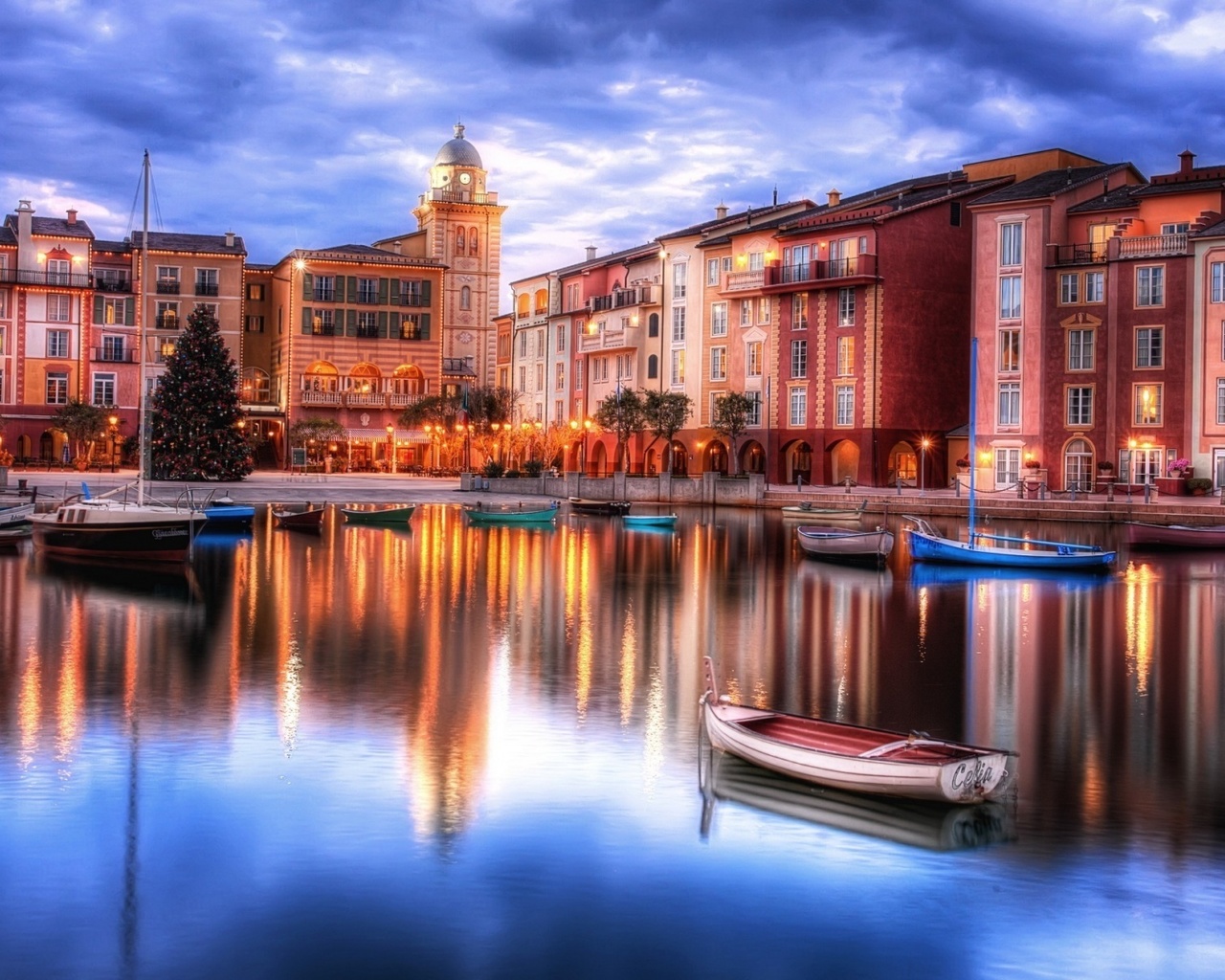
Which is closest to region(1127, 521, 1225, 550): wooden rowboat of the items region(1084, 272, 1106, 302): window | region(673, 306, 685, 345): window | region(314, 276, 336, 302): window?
region(1084, 272, 1106, 302): window

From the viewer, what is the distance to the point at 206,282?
93062 millimetres

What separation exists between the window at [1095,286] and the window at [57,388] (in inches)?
2472

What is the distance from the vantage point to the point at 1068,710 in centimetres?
2098

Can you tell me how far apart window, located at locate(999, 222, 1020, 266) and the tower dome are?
181 ft

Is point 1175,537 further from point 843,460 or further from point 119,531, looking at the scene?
point 119,531

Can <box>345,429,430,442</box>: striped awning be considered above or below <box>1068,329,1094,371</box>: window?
below

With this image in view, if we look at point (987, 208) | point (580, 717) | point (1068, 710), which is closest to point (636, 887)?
point (580, 717)

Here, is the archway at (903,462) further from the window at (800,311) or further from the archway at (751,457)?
the archway at (751,457)

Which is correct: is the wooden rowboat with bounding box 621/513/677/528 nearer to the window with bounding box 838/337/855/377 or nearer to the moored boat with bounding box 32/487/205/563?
the window with bounding box 838/337/855/377

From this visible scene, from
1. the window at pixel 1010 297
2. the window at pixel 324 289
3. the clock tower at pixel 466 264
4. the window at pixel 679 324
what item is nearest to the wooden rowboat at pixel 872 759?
the window at pixel 1010 297

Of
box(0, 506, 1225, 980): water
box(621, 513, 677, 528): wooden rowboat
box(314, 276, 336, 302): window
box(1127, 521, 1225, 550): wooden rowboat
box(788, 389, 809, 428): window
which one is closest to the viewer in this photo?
box(0, 506, 1225, 980): water

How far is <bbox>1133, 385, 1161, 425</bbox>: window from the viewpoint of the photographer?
199ft

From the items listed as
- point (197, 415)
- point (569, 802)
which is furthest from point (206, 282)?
point (569, 802)

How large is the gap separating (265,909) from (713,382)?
69544mm
